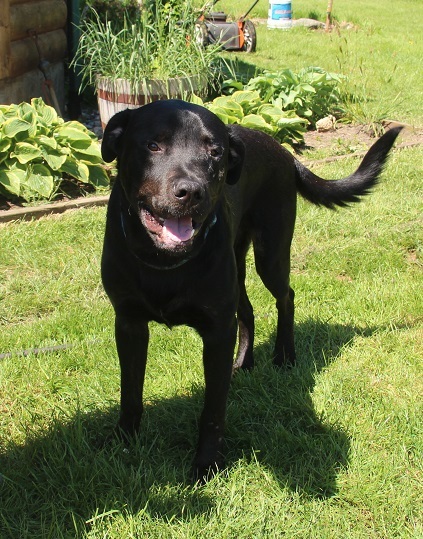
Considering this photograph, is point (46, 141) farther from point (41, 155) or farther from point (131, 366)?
point (131, 366)

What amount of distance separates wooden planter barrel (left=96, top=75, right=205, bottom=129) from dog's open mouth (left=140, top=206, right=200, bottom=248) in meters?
4.55

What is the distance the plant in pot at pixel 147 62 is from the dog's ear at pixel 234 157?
417cm

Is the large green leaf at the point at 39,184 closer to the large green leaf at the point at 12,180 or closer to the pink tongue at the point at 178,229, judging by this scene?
the large green leaf at the point at 12,180

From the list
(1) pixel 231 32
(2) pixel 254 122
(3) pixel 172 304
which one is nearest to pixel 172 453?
(3) pixel 172 304

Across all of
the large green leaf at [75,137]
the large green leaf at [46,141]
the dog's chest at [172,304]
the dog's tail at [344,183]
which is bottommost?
the large green leaf at [75,137]

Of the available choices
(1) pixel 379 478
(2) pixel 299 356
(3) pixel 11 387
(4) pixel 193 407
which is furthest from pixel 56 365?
(1) pixel 379 478

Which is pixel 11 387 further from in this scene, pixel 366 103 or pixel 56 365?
pixel 366 103

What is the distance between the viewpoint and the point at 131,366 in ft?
9.61

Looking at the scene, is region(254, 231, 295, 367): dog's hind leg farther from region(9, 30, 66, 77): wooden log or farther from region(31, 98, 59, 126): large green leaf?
region(9, 30, 66, 77): wooden log

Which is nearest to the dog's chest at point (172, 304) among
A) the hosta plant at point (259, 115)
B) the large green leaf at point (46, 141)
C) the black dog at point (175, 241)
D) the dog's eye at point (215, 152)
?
the black dog at point (175, 241)

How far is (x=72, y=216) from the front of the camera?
17.7ft

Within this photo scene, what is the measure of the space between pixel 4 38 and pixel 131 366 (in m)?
4.77

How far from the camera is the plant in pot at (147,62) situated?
22.4ft

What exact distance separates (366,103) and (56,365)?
20.4 ft
